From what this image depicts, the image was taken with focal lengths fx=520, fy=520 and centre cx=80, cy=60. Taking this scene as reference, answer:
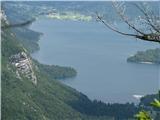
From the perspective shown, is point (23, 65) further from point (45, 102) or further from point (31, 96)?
point (45, 102)

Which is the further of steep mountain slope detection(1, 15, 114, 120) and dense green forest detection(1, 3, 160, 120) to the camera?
dense green forest detection(1, 3, 160, 120)

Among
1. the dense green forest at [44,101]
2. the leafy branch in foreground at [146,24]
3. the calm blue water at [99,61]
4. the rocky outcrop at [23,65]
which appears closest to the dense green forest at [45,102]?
the dense green forest at [44,101]

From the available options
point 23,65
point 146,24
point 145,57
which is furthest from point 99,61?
point 146,24

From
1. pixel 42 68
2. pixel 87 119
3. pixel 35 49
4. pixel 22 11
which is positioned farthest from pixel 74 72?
pixel 22 11

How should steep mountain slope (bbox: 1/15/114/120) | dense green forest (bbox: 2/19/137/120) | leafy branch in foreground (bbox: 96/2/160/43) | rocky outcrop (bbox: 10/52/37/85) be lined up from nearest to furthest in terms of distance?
leafy branch in foreground (bbox: 96/2/160/43), steep mountain slope (bbox: 1/15/114/120), dense green forest (bbox: 2/19/137/120), rocky outcrop (bbox: 10/52/37/85)

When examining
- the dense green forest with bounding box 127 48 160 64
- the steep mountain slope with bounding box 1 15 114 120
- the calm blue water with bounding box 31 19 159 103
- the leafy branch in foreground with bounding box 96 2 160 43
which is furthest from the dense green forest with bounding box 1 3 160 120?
the leafy branch in foreground with bounding box 96 2 160 43

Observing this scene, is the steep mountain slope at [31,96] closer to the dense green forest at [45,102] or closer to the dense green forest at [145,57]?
the dense green forest at [45,102]

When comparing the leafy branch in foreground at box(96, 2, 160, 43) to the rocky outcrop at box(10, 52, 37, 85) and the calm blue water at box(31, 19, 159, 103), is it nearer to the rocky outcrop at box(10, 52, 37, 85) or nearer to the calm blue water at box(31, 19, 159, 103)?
the calm blue water at box(31, 19, 159, 103)
